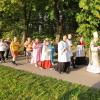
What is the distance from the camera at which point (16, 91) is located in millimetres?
15531

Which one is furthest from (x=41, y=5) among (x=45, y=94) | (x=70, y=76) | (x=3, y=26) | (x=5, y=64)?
(x=45, y=94)

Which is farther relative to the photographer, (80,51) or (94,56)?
(80,51)

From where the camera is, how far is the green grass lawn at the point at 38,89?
13742 mm

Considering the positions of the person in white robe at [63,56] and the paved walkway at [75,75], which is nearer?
the paved walkway at [75,75]

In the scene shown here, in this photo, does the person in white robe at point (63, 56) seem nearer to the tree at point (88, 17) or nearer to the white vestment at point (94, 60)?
the white vestment at point (94, 60)

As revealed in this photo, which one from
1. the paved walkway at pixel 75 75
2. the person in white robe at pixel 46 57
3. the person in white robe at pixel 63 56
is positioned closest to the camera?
the paved walkway at pixel 75 75

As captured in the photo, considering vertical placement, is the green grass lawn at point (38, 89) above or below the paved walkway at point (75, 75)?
below

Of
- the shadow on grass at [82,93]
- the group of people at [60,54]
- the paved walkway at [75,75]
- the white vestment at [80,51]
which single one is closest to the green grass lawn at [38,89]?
the shadow on grass at [82,93]

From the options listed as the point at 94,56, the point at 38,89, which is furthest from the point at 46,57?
the point at 38,89

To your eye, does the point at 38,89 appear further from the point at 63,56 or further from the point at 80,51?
the point at 80,51

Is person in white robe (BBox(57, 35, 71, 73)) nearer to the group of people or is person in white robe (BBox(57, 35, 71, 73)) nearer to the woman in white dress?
the group of people

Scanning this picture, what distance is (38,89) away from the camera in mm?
15125

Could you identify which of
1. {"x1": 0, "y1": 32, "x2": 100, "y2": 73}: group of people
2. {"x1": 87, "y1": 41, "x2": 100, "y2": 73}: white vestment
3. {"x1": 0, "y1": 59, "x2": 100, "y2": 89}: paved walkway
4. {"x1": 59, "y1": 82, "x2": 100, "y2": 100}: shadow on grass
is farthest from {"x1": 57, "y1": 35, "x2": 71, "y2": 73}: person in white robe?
{"x1": 59, "y1": 82, "x2": 100, "y2": 100}: shadow on grass

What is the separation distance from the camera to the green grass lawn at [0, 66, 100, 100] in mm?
13742
